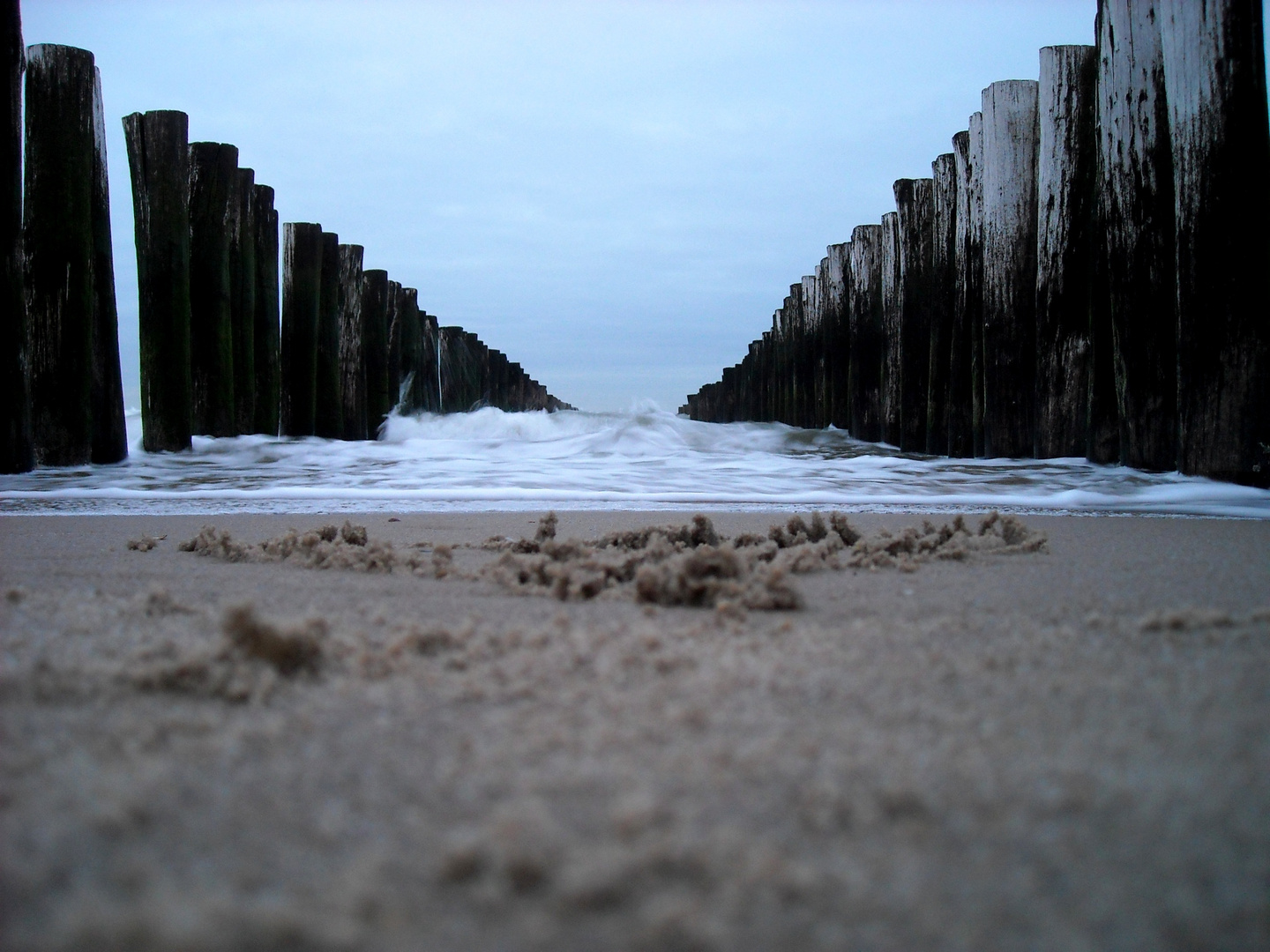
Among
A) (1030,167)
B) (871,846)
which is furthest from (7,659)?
(1030,167)

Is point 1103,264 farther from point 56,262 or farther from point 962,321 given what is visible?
point 56,262

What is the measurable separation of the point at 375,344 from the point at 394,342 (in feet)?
2.96

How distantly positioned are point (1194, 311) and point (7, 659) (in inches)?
156

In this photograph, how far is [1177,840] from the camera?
646 millimetres

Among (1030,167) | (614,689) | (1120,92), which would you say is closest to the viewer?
(614,689)

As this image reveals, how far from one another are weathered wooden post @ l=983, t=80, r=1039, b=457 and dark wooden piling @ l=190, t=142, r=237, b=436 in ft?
19.5

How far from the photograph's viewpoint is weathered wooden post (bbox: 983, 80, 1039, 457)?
18.8 feet

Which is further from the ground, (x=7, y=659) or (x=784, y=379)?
(x=784, y=379)

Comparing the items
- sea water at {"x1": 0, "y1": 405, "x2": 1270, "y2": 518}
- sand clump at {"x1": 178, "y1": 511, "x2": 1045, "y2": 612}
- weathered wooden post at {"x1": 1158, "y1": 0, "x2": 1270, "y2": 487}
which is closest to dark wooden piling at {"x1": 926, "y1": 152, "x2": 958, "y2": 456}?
sea water at {"x1": 0, "y1": 405, "x2": 1270, "y2": 518}

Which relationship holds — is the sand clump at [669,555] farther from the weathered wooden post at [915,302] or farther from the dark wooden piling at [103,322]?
the weathered wooden post at [915,302]

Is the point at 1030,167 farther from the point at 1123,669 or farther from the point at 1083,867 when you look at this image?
the point at 1083,867

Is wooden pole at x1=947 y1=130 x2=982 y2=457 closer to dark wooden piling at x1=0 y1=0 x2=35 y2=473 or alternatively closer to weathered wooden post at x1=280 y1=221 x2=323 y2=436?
dark wooden piling at x1=0 y1=0 x2=35 y2=473

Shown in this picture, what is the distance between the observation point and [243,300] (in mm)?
8281

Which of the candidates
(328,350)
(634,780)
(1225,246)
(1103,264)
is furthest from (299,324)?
(634,780)
